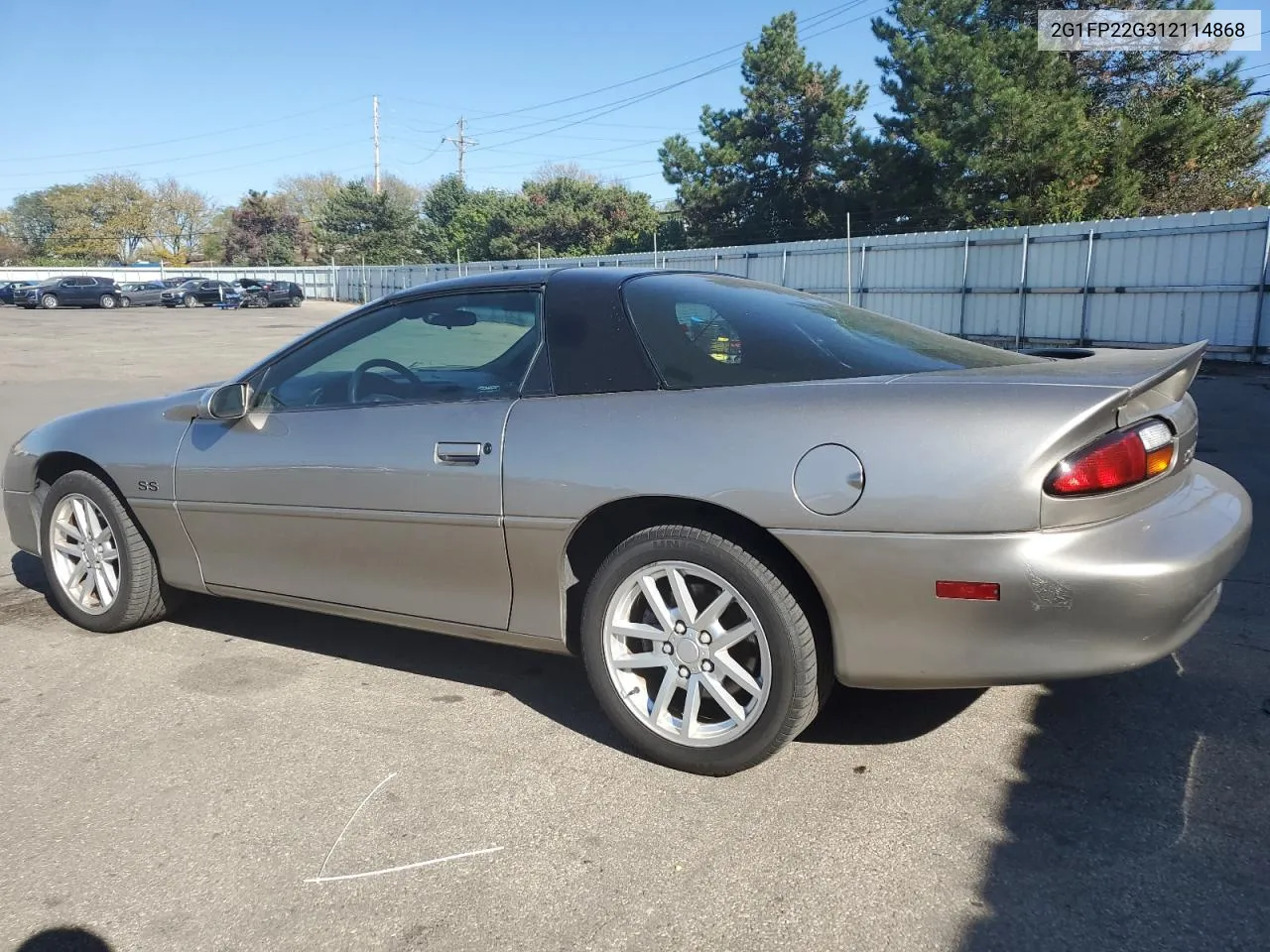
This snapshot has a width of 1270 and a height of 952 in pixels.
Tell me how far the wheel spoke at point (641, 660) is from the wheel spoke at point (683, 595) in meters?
0.16

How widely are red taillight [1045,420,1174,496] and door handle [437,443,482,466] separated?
5.48 feet

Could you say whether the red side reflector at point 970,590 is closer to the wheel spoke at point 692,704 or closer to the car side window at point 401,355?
the wheel spoke at point 692,704

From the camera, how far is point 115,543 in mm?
4191

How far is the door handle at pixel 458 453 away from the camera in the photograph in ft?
10.3

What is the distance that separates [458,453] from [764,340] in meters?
1.03

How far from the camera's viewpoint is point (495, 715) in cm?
340

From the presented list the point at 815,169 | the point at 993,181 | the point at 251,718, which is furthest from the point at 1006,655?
the point at 815,169

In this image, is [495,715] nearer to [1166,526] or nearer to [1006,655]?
[1006,655]

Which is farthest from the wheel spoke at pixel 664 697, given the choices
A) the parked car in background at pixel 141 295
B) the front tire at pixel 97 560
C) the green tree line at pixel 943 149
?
the parked car in background at pixel 141 295

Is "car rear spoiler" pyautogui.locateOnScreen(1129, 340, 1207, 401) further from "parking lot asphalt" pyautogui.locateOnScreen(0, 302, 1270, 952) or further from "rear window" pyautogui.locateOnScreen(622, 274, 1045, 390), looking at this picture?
"parking lot asphalt" pyautogui.locateOnScreen(0, 302, 1270, 952)

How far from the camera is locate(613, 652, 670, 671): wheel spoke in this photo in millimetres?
2936

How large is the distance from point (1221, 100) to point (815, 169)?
1452cm

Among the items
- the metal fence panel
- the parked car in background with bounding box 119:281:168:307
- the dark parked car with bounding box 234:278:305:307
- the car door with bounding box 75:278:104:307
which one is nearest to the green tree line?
the metal fence panel

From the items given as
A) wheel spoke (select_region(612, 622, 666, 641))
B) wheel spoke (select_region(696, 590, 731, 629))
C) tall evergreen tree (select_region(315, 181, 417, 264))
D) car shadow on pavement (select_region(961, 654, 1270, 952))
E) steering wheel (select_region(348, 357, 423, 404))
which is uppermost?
tall evergreen tree (select_region(315, 181, 417, 264))
